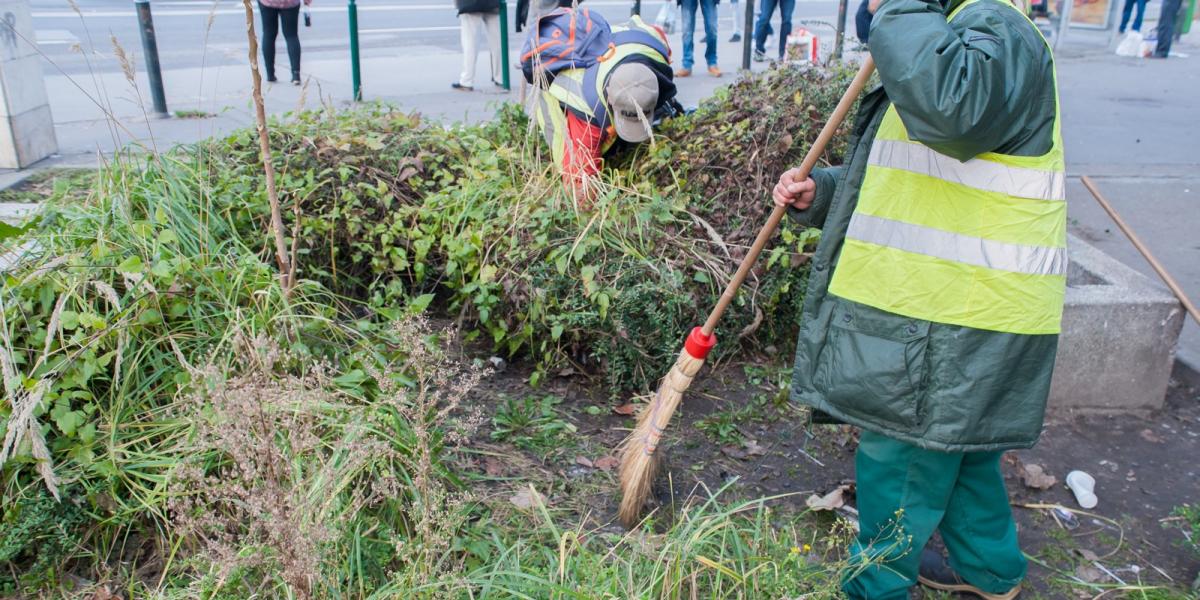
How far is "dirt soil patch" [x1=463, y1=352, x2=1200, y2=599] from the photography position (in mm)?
3082

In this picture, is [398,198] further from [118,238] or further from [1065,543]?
[1065,543]

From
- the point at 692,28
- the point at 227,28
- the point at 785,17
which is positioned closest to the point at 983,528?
the point at 692,28

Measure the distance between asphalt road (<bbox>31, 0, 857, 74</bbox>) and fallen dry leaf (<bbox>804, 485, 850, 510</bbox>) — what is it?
33.7 ft

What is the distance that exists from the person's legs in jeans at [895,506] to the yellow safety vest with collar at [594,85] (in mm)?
2140

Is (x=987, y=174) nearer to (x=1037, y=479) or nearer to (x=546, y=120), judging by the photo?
(x=1037, y=479)

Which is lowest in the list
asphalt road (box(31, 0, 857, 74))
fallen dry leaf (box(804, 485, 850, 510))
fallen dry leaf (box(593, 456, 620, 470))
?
fallen dry leaf (box(804, 485, 850, 510))

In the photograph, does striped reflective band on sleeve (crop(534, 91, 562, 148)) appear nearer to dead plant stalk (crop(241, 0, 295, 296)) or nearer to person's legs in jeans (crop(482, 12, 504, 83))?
dead plant stalk (crop(241, 0, 295, 296))

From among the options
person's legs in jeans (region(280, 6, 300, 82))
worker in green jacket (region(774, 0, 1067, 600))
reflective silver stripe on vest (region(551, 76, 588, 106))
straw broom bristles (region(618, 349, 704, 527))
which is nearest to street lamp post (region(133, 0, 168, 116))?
person's legs in jeans (region(280, 6, 300, 82))

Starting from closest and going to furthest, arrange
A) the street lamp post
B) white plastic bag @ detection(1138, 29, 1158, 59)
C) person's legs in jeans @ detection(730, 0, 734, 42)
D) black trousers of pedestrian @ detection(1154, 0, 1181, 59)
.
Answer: the street lamp post, black trousers of pedestrian @ detection(1154, 0, 1181, 59), white plastic bag @ detection(1138, 29, 1158, 59), person's legs in jeans @ detection(730, 0, 734, 42)

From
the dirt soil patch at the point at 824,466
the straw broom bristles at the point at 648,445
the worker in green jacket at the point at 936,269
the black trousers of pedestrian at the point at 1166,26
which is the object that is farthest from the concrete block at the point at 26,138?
the black trousers of pedestrian at the point at 1166,26

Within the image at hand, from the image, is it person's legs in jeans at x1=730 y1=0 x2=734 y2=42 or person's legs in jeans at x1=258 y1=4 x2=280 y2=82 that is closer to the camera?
person's legs in jeans at x1=258 y1=4 x2=280 y2=82

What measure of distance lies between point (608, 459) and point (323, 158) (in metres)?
2.13

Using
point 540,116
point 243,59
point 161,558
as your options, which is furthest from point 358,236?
point 243,59

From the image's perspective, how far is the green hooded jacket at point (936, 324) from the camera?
6.87 ft
